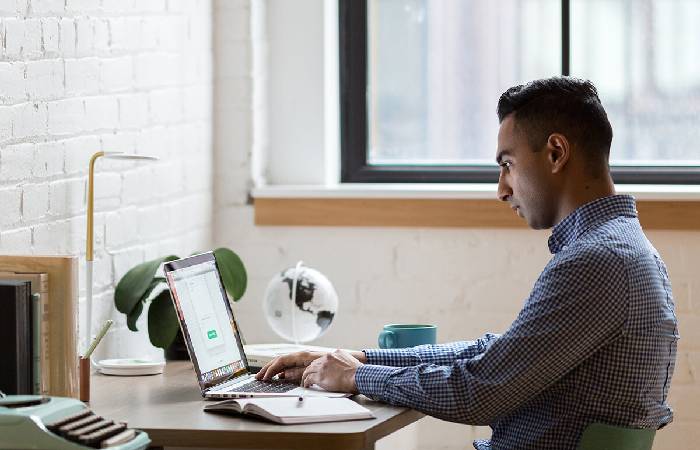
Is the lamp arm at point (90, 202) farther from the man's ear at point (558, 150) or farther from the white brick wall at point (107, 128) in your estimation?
the man's ear at point (558, 150)

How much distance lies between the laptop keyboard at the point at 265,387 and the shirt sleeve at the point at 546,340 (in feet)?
1.16

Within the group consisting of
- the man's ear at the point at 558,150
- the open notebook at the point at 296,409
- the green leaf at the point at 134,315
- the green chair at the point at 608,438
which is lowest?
the green chair at the point at 608,438

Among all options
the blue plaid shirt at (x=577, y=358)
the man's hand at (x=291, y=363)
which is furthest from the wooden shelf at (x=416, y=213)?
the blue plaid shirt at (x=577, y=358)

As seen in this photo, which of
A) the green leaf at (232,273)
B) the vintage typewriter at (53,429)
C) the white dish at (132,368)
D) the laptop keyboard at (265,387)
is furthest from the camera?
the green leaf at (232,273)

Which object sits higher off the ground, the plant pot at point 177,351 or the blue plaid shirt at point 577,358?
the blue plaid shirt at point 577,358

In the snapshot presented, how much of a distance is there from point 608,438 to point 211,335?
79 centimetres

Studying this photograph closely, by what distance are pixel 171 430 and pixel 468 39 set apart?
73.6 inches

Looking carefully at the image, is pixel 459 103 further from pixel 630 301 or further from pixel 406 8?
pixel 630 301

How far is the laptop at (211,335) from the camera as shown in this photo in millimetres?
2256

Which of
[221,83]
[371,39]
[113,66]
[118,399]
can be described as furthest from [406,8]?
[118,399]

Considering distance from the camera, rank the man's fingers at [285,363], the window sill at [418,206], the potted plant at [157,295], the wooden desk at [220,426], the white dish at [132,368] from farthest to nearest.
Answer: the window sill at [418,206], the potted plant at [157,295], the white dish at [132,368], the man's fingers at [285,363], the wooden desk at [220,426]

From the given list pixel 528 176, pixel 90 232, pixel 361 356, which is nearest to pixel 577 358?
pixel 528 176

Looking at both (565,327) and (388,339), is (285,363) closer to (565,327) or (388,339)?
(388,339)

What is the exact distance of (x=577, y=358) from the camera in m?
1.99
